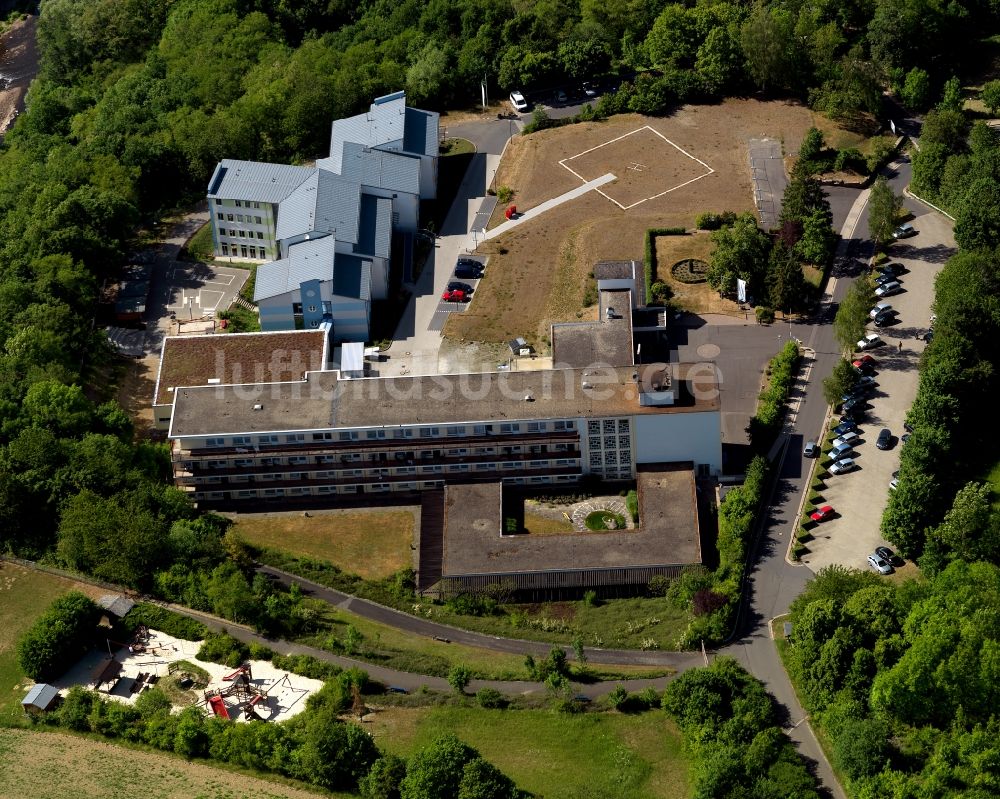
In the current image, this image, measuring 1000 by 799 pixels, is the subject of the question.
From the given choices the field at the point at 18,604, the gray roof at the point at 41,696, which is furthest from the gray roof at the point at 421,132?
the gray roof at the point at 41,696

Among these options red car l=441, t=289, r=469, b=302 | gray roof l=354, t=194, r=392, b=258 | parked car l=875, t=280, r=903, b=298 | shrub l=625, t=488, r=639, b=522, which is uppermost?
gray roof l=354, t=194, r=392, b=258

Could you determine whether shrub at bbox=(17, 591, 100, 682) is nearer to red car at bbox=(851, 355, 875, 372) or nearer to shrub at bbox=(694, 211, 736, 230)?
red car at bbox=(851, 355, 875, 372)

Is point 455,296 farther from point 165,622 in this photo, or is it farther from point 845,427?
point 165,622

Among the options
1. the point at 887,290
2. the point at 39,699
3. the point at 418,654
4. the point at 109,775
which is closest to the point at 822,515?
the point at 887,290

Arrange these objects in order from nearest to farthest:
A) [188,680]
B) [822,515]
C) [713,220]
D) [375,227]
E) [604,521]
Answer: [188,680] < [822,515] < [604,521] < [375,227] < [713,220]

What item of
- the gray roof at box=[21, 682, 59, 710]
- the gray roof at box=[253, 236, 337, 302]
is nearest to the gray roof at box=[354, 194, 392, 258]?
the gray roof at box=[253, 236, 337, 302]

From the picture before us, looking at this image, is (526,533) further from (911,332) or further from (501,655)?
(911,332)

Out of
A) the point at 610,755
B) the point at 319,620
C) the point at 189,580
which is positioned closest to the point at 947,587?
the point at 610,755
